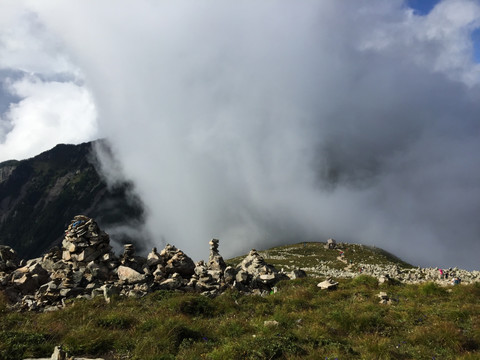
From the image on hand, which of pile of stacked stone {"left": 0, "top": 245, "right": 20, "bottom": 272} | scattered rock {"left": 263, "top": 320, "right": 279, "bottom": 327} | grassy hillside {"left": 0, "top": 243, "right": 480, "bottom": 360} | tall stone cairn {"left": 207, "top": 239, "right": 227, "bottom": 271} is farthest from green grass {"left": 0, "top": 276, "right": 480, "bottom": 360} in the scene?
pile of stacked stone {"left": 0, "top": 245, "right": 20, "bottom": 272}

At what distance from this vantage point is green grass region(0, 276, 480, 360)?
37.2 ft

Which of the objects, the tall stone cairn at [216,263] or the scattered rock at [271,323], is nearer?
the scattered rock at [271,323]

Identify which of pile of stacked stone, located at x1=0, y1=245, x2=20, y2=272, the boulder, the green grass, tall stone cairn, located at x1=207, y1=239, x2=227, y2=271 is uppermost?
tall stone cairn, located at x1=207, y1=239, x2=227, y2=271

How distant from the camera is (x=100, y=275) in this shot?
2755 centimetres

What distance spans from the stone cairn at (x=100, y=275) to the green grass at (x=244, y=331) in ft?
12.6

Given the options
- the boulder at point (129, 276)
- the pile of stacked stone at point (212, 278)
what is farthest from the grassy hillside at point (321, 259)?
the boulder at point (129, 276)

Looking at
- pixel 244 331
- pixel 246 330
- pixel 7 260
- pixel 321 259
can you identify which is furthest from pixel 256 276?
pixel 321 259

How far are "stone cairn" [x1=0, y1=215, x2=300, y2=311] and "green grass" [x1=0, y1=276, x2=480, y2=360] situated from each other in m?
3.83

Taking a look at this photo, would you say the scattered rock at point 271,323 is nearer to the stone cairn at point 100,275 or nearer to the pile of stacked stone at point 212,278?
the stone cairn at point 100,275

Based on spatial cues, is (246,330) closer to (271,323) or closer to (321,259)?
(271,323)

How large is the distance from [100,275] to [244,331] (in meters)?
19.1

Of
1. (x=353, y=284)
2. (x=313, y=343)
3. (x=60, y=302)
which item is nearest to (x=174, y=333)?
(x=313, y=343)

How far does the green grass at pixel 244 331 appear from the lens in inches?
447

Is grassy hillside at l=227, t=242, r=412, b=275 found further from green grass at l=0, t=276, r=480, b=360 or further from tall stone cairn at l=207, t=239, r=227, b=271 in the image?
green grass at l=0, t=276, r=480, b=360
